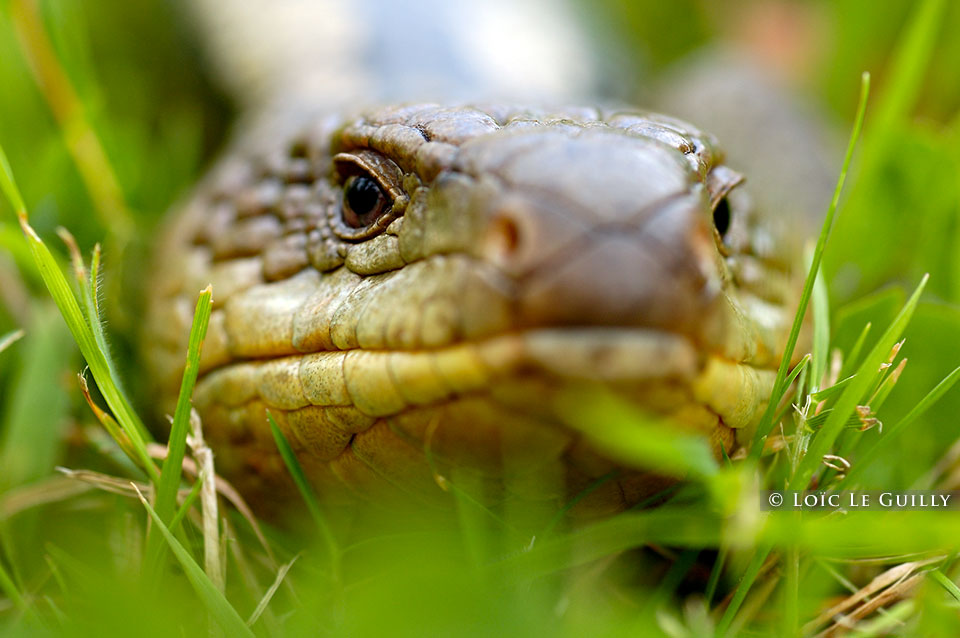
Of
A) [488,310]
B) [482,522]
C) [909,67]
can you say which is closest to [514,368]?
[488,310]

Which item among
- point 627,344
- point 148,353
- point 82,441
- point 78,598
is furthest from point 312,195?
point 627,344

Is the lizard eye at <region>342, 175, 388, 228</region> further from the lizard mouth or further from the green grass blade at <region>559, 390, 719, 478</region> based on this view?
the green grass blade at <region>559, 390, 719, 478</region>

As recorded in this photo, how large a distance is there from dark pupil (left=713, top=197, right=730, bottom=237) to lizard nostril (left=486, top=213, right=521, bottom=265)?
0.68m

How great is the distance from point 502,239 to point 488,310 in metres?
0.10

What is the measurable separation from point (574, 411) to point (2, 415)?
159 cm

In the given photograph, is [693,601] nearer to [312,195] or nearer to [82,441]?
[312,195]

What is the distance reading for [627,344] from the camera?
1.11 metres

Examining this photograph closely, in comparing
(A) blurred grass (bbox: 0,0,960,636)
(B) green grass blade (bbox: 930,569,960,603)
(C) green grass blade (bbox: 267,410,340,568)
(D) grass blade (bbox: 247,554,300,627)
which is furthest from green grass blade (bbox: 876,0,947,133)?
(D) grass blade (bbox: 247,554,300,627)

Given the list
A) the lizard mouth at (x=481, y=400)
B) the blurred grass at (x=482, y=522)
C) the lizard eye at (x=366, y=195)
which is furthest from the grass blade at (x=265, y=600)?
the lizard eye at (x=366, y=195)

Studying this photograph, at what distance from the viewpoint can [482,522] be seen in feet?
4.67

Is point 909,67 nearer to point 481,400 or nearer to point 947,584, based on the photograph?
point 947,584

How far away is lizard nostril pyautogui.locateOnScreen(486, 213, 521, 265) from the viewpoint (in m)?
1.15

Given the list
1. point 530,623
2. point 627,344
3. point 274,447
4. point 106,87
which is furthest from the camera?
point 106,87

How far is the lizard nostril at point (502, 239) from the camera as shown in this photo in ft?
3.77
